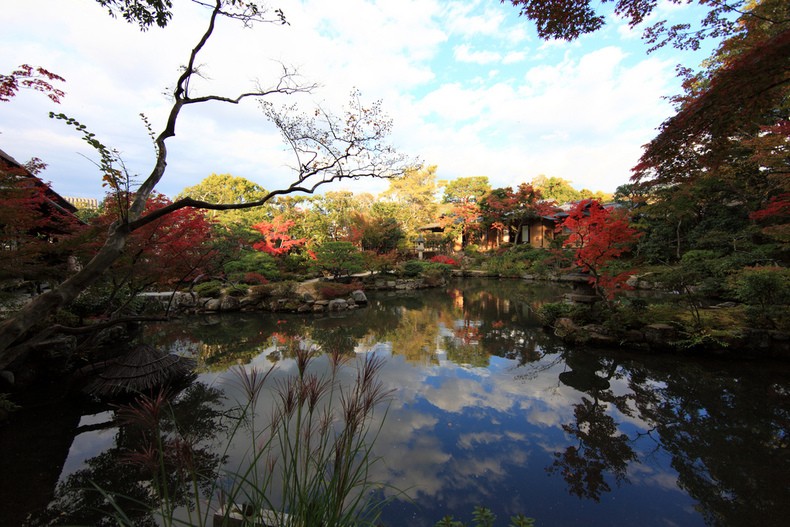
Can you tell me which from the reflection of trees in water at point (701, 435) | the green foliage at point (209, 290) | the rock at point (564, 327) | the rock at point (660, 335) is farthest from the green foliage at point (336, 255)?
the rock at point (660, 335)

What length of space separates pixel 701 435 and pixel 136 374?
6.13 metres

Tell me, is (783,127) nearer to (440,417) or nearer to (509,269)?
(440,417)

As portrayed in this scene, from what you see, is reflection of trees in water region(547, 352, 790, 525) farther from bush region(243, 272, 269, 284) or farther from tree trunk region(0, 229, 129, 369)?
bush region(243, 272, 269, 284)

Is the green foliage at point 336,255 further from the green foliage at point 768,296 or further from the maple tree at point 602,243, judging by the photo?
the green foliage at point 768,296

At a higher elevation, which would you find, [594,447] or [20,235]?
[20,235]

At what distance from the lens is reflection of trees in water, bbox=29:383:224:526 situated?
2.31 m

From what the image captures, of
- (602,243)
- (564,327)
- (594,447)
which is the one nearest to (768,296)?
(602,243)

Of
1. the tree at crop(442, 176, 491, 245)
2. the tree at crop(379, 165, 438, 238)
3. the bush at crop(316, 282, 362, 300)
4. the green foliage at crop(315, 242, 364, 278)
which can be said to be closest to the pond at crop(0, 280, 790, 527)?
the bush at crop(316, 282, 362, 300)

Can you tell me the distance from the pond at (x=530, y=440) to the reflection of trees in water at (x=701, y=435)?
1 centimetres

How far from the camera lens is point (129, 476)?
108 inches

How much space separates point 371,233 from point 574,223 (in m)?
10.1

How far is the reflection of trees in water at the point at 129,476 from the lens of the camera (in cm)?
231

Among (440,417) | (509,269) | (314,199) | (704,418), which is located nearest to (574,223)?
(704,418)

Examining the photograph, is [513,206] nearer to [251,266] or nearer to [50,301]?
[251,266]
